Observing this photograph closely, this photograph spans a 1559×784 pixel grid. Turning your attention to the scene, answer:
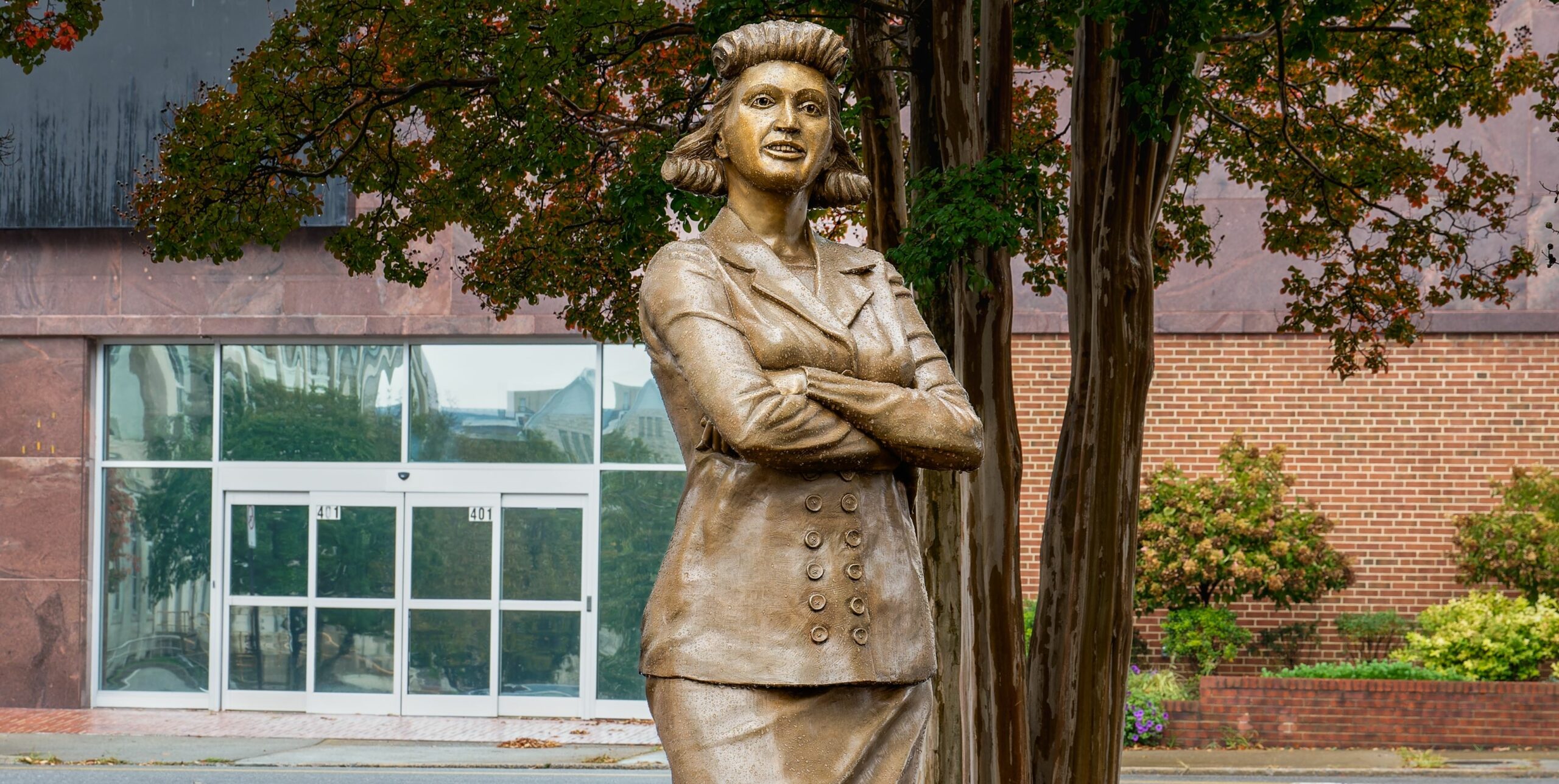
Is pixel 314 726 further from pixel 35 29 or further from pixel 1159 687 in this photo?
pixel 35 29

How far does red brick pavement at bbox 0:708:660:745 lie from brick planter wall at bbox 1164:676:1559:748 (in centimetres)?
Result: 543

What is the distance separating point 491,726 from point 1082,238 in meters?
11.1

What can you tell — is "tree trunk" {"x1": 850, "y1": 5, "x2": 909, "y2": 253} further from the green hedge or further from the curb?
the green hedge

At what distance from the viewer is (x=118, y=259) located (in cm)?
1961

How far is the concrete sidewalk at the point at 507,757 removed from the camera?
1469 cm

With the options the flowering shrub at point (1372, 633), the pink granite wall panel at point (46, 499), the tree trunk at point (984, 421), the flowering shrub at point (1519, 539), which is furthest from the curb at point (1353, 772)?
the pink granite wall panel at point (46, 499)

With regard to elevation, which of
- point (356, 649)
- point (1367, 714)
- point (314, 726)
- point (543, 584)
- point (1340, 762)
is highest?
point (543, 584)

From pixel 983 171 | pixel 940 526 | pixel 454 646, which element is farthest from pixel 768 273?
pixel 454 646

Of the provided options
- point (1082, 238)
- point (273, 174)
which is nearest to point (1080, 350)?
point (1082, 238)

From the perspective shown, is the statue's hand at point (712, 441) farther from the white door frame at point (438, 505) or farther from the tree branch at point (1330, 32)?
the white door frame at point (438, 505)

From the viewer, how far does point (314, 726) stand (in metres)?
18.4

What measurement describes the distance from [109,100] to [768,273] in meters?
17.3

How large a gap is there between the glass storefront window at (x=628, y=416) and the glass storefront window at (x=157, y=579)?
4.67 meters

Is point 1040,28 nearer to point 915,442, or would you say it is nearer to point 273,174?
point 273,174
